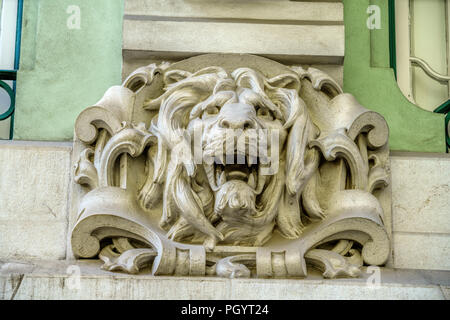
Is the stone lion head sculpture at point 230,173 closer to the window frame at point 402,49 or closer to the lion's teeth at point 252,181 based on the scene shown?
the lion's teeth at point 252,181

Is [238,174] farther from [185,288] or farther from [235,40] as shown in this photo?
[235,40]

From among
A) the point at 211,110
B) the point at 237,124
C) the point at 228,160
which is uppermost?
the point at 211,110

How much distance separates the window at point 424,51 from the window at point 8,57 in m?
1.86

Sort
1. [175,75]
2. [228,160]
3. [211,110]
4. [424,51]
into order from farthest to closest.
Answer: [424,51]
[175,75]
[211,110]
[228,160]

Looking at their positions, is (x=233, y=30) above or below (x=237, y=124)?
above

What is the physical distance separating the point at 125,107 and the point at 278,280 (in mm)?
1052

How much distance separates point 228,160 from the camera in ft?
12.7

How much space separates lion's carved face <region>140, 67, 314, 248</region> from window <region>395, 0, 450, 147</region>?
81 cm

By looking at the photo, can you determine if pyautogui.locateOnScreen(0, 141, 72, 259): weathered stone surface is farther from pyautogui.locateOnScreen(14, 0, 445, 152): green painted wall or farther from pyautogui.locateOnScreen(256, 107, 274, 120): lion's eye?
pyautogui.locateOnScreen(256, 107, 274, 120): lion's eye

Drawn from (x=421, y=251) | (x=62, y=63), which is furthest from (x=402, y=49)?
(x=62, y=63)

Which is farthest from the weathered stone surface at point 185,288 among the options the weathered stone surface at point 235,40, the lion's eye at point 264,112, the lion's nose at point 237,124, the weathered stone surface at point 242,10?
the weathered stone surface at point 242,10

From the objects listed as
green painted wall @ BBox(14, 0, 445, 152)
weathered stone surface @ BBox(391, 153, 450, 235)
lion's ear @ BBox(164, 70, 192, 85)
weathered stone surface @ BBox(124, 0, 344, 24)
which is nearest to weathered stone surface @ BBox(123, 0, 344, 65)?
weathered stone surface @ BBox(124, 0, 344, 24)

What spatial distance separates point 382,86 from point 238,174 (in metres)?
1.02
